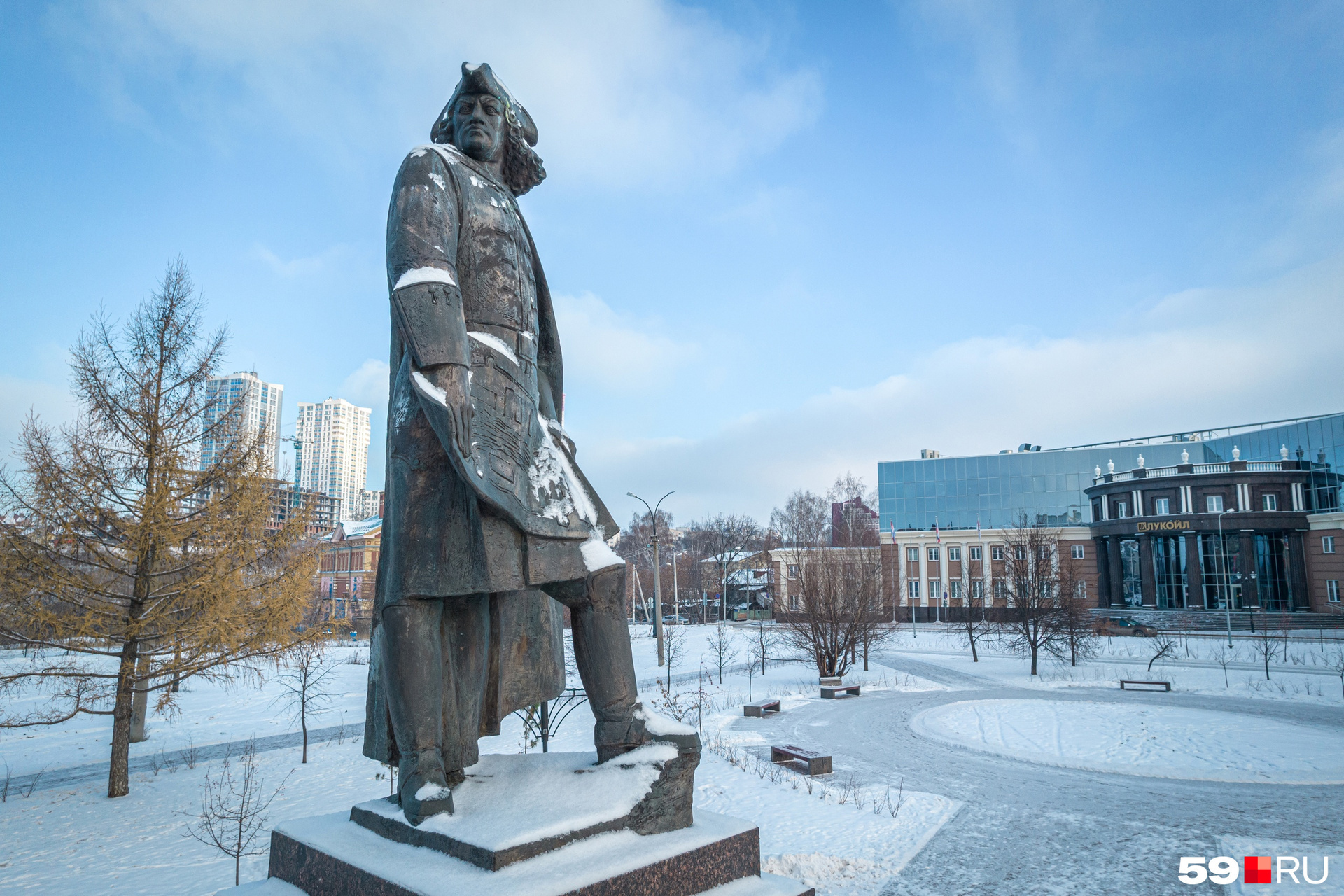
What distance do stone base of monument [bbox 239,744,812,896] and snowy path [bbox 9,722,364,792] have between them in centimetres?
1261

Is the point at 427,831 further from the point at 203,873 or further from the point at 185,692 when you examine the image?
the point at 185,692

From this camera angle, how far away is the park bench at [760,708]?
1775 centimetres

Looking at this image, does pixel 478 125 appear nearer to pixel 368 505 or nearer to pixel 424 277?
pixel 424 277

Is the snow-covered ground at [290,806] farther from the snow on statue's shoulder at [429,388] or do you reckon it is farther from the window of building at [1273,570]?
the window of building at [1273,570]

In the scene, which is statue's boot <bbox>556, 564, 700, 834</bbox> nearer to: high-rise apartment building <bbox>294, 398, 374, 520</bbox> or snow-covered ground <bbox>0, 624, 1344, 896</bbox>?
snow-covered ground <bbox>0, 624, 1344, 896</bbox>

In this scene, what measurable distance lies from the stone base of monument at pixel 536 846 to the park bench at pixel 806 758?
369 inches

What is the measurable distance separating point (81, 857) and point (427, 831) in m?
8.61

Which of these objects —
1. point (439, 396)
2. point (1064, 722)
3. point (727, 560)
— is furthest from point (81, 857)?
point (727, 560)

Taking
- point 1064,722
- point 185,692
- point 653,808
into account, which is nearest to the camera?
point 653,808

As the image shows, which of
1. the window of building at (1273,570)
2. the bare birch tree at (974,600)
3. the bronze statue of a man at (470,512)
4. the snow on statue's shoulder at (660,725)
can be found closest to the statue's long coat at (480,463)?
the bronze statue of a man at (470,512)

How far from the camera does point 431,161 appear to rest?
330 centimetres

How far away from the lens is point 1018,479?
60500 mm

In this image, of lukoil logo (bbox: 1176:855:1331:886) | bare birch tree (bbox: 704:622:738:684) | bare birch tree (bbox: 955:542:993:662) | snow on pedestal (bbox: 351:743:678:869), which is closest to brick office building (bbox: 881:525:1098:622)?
bare birch tree (bbox: 955:542:993:662)

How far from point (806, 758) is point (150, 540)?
10.2 m
